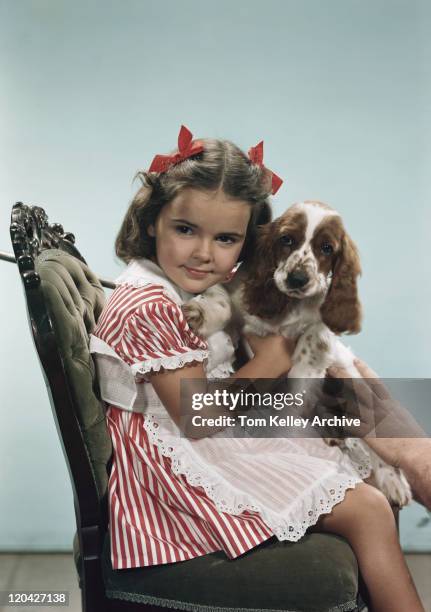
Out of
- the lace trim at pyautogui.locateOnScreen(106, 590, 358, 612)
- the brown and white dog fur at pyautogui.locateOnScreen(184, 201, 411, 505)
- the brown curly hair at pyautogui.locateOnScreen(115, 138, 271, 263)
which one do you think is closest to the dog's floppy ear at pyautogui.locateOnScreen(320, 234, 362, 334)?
the brown and white dog fur at pyautogui.locateOnScreen(184, 201, 411, 505)

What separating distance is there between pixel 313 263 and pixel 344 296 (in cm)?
6

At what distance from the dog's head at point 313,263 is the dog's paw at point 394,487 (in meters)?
0.21

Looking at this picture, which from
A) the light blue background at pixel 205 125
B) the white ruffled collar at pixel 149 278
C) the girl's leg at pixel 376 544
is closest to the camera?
the girl's leg at pixel 376 544

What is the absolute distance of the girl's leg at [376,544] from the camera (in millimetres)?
788

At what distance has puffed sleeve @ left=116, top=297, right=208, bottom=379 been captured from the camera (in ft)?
2.76

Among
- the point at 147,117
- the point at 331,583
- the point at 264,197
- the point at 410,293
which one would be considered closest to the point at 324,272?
the point at 264,197

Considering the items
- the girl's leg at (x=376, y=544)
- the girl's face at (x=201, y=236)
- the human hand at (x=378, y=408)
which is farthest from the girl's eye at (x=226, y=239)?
the girl's leg at (x=376, y=544)

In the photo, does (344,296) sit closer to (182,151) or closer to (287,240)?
(287,240)

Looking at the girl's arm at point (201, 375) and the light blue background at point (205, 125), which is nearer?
the girl's arm at point (201, 375)

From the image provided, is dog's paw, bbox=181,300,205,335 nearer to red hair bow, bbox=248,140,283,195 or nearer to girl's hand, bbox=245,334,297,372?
girl's hand, bbox=245,334,297,372

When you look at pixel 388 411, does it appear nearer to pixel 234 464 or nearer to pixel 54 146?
pixel 234 464

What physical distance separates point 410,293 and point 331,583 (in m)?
0.81

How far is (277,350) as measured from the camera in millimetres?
887

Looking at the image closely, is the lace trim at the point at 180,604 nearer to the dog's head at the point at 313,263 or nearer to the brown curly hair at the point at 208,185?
the dog's head at the point at 313,263
